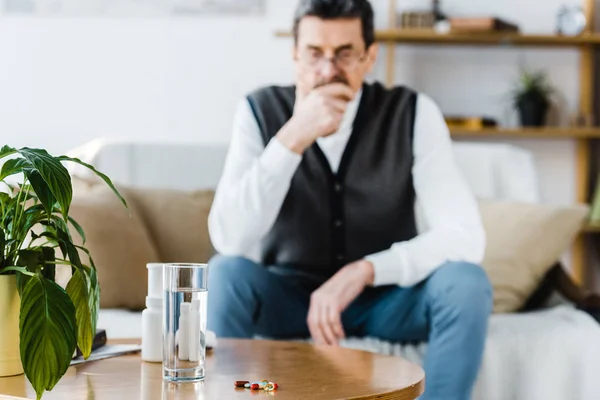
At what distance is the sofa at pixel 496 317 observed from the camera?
6.31 feet

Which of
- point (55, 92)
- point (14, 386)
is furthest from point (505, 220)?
point (55, 92)

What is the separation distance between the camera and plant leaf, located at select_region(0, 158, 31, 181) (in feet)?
3.57

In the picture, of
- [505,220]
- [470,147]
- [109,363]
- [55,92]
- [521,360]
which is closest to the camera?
[109,363]

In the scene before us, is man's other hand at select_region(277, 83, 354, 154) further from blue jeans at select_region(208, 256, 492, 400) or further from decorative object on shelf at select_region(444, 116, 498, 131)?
decorative object on shelf at select_region(444, 116, 498, 131)

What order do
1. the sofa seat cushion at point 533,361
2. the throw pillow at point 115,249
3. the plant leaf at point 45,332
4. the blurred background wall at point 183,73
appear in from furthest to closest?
the blurred background wall at point 183,73, the throw pillow at point 115,249, the sofa seat cushion at point 533,361, the plant leaf at point 45,332

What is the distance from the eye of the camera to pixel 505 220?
2393 mm

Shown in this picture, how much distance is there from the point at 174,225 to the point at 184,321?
1.29 metres

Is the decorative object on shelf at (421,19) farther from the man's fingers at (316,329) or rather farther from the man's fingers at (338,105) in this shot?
the man's fingers at (316,329)

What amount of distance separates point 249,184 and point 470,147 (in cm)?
95

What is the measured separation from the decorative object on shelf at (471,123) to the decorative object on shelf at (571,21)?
19.6 inches

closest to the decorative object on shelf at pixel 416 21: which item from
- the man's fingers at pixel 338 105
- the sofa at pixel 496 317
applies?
the sofa at pixel 496 317

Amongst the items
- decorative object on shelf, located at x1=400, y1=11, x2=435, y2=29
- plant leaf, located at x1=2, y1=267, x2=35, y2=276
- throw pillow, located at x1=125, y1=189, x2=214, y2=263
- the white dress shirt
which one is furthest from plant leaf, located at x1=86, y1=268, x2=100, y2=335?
decorative object on shelf, located at x1=400, y1=11, x2=435, y2=29

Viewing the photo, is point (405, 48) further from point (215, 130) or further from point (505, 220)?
point (505, 220)

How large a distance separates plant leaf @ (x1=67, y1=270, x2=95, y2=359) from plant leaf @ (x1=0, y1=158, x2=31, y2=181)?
0.16m
